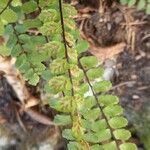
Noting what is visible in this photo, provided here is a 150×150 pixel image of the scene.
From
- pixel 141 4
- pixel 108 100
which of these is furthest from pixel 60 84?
pixel 141 4

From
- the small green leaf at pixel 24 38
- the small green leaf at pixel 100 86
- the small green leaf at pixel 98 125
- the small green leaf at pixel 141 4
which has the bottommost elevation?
the small green leaf at pixel 98 125

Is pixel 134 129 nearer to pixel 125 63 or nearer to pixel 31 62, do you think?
pixel 125 63

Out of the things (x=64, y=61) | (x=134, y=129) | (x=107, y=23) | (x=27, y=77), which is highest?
(x=64, y=61)

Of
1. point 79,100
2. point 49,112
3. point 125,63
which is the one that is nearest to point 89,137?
point 79,100

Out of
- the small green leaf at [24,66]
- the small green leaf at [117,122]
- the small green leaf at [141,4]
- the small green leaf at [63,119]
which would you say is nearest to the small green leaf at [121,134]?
the small green leaf at [117,122]

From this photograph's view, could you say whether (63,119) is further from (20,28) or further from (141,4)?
(141,4)

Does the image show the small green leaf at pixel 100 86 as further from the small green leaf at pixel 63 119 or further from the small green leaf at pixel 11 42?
the small green leaf at pixel 11 42

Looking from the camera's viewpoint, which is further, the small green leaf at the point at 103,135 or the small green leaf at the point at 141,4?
the small green leaf at the point at 141,4

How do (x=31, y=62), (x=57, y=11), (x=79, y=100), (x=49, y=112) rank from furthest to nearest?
(x=49, y=112)
(x=31, y=62)
(x=57, y=11)
(x=79, y=100)

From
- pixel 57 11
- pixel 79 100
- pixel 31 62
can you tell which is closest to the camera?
pixel 79 100

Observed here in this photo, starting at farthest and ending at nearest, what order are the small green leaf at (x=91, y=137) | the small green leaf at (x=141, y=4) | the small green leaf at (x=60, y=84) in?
the small green leaf at (x=141, y=4), the small green leaf at (x=91, y=137), the small green leaf at (x=60, y=84)
